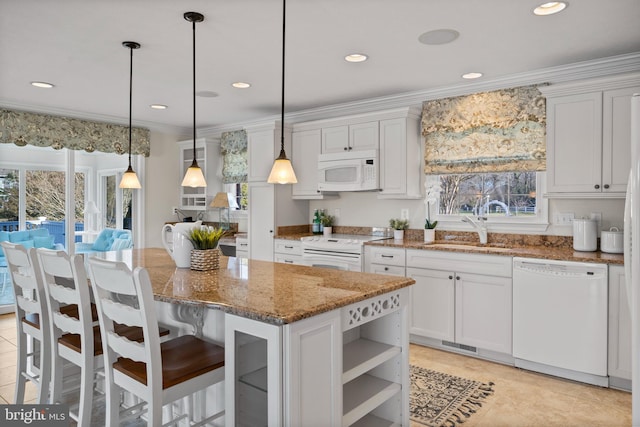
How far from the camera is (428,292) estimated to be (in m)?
3.73

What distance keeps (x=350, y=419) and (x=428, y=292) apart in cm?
209

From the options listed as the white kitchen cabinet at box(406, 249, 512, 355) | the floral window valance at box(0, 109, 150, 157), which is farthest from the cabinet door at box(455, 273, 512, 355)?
the floral window valance at box(0, 109, 150, 157)

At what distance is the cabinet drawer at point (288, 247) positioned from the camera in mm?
4582

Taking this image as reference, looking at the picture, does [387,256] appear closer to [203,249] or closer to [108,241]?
[203,249]

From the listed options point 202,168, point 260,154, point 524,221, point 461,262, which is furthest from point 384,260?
point 202,168

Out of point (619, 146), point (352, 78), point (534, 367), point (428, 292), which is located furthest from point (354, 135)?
point (534, 367)

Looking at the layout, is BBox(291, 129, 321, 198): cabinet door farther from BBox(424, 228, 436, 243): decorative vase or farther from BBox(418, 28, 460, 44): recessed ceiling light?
BBox(418, 28, 460, 44): recessed ceiling light

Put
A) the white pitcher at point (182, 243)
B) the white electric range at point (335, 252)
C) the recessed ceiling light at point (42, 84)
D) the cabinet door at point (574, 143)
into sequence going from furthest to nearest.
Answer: the white electric range at point (335, 252) → the recessed ceiling light at point (42, 84) → the cabinet door at point (574, 143) → the white pitcher at point (182, 243)

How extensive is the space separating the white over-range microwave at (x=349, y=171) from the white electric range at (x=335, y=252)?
0.56 m

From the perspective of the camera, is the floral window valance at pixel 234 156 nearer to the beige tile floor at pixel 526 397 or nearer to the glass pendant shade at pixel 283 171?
the beige tile floor at pixel 526 397

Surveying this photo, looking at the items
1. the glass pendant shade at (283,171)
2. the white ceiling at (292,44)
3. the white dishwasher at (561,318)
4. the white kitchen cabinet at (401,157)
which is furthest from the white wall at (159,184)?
the white dishwasher at (561,318)

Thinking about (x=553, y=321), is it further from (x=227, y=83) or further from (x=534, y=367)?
(x=227, y=83)

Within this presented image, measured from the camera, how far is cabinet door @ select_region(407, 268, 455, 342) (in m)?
3.62

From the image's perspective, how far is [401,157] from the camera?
4.14 meters
